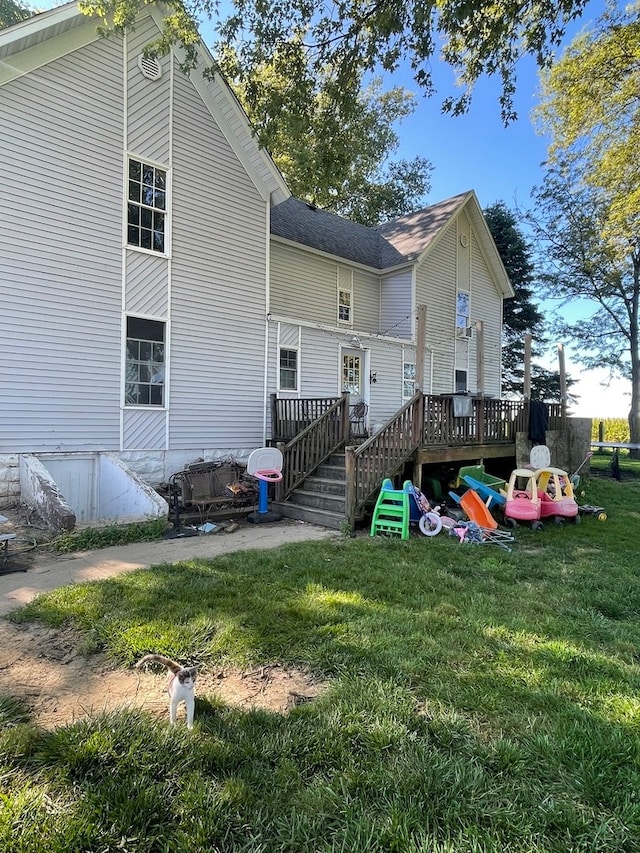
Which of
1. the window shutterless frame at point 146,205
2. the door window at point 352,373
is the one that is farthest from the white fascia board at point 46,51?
the door window at point 352,373

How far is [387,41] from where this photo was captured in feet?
23.0

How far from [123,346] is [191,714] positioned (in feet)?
24.7

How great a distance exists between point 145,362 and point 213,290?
2.19 meters

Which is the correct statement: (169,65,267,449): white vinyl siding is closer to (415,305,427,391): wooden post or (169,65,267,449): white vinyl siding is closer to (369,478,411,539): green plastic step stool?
(415,305,427,391): wooden post

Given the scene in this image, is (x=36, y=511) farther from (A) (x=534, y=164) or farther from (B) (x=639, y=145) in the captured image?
(A) (x=534, y=164)

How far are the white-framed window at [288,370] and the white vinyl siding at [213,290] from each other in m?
0.76

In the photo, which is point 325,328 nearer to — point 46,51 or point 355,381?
point 355,381

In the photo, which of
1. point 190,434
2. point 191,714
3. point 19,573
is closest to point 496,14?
point 190,434

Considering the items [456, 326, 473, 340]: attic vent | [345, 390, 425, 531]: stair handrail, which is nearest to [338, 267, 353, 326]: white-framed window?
[456, 326, 473, 340]: attic vent

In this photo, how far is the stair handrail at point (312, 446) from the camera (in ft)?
28.7

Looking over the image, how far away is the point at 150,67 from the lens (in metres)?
9.12

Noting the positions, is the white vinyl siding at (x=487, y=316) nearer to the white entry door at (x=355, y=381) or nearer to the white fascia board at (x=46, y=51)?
the white entry door at (x=355, y=381)

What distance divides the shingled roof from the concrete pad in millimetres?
8693

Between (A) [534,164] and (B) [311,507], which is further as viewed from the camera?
(A) [534,164]
